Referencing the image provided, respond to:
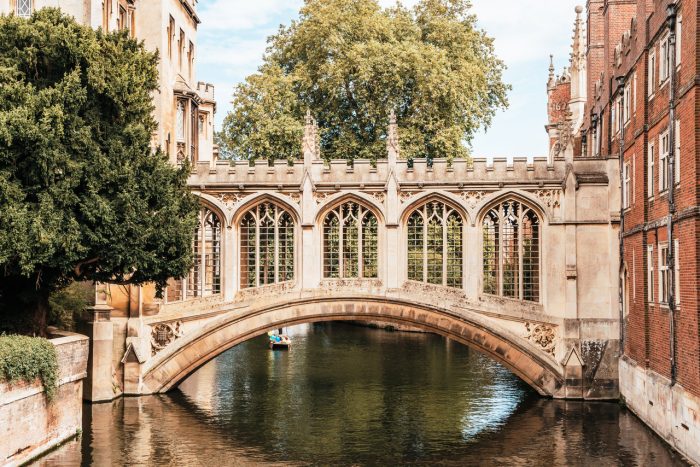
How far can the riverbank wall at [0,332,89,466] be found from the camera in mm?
15383

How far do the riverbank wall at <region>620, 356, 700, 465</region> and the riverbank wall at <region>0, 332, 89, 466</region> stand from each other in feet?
38.5

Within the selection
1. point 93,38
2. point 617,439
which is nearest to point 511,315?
point 617,439

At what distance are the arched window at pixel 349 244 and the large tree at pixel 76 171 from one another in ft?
15.6

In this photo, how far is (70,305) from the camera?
22.2 meters

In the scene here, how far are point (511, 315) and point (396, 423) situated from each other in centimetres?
435

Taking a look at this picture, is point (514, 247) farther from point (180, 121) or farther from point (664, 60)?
point (180, 121)

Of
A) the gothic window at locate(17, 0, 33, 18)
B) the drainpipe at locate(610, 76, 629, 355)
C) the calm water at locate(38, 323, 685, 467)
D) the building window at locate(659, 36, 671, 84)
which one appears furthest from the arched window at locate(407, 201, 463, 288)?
the gothic window at locate(17, 0, 33, 18)

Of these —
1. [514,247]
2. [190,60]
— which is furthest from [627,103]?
[190,60]

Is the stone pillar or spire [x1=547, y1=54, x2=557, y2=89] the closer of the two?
the stone pillar

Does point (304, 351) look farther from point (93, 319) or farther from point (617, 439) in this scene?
point (617, 439)

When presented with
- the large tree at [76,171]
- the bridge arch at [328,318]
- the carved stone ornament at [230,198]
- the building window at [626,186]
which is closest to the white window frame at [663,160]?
the building window at [626,186]

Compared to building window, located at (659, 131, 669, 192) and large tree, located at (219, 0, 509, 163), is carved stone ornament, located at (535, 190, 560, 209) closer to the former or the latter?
Answer: building window, located at (659, 131, 669, 192)

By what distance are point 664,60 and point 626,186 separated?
4611 mm

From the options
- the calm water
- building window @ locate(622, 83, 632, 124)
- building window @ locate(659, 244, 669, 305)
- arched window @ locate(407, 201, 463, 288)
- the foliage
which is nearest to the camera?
the calm water
